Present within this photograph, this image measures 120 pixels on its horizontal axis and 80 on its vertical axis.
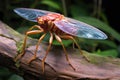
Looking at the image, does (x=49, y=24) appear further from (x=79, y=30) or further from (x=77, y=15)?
(x=77, y=15)

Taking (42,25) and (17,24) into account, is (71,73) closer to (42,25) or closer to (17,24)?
(42,25)

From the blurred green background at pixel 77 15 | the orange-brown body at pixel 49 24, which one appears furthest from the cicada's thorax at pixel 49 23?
the blurred green background at pixel 77 15

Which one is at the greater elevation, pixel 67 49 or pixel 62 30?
pixel 62 30

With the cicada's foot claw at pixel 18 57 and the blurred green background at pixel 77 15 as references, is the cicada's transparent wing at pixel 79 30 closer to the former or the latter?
the cicada's foot claw at pixel 18 57

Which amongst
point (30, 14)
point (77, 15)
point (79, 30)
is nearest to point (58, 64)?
point (79, 30)

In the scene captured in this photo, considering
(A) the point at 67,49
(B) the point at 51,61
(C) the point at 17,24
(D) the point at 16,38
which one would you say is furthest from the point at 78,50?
(C) the point at 17,24

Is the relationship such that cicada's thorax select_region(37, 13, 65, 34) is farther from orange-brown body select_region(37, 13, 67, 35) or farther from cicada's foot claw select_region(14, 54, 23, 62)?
cicada's foot claw select_region(14, 54, 23, 62)
